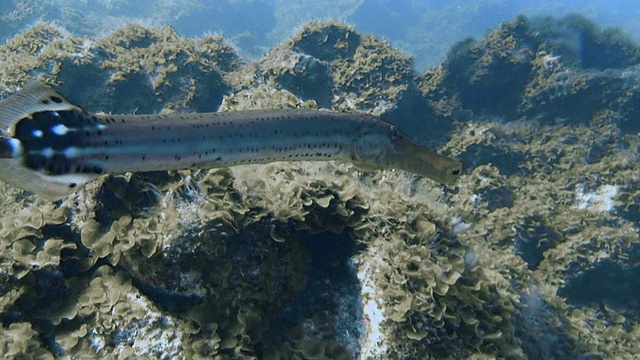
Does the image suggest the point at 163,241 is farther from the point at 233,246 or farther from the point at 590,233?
the point at 590,233

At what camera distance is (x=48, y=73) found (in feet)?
31.5

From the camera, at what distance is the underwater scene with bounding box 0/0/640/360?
12.3 feet

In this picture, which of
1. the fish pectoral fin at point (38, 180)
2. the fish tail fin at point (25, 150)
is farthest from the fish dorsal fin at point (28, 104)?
the fish pectoral fin at point (38, 180)

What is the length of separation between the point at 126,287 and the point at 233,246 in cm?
105

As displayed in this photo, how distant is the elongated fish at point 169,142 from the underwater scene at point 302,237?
3cm

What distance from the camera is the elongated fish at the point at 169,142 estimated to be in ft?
7.66

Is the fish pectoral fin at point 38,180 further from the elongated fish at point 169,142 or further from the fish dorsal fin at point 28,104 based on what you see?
the fish dorsal fin at point 28,104

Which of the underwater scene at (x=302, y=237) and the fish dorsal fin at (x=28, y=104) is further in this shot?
the underwater scene at (x=302, y=237)

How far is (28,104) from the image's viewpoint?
7.79 feet

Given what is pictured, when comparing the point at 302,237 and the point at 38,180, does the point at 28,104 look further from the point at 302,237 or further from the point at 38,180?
the point at 302,237

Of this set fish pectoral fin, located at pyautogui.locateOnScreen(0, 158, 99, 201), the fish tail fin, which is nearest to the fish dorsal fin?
the fish tail fin

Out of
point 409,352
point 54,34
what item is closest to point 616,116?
point 409,352

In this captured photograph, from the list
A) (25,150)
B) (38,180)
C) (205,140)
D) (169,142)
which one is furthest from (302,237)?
(25,150)

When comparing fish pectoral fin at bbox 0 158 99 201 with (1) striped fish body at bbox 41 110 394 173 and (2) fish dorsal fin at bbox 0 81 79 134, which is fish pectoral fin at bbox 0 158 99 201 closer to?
(1) striped fish body at bbox 41 110 394 173
